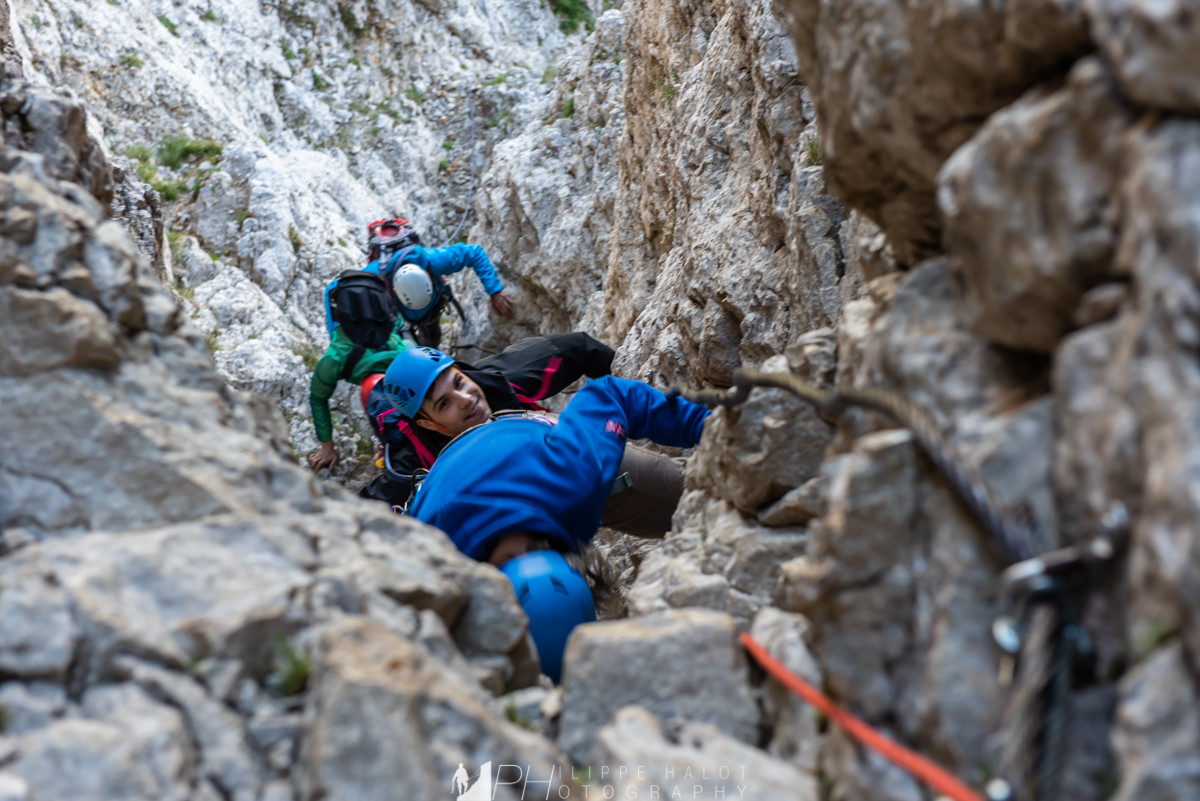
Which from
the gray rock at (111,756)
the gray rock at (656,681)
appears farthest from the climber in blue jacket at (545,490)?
the gray rock at (111,756)

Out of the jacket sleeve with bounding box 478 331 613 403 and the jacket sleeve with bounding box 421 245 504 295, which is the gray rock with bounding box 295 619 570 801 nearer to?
the jacket sleeve with bounding box 478 331 613 403

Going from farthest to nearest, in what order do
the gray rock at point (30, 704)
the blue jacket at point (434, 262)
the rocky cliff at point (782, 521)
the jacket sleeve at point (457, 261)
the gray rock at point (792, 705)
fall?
1. the jacket sleeve at point (457, 261)
2. the blue jacket at point (434, 262)
3. the gray rock at point (792, 705)
4. the gray rock at point (30, 704)
5. the rocky cliff at point (782, 521)

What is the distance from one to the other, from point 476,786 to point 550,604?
1.79 meters

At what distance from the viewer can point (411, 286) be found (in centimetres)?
926

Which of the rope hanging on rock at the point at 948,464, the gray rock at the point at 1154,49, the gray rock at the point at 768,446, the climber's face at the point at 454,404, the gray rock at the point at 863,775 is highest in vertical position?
the gray rock at the point at 1154,49

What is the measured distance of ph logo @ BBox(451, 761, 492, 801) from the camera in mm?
2049

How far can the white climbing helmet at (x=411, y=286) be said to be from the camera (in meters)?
9.24

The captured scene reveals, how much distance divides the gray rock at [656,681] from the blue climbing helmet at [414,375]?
3295mm

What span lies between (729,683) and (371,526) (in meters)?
1.33

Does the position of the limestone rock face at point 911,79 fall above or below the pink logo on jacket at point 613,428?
above

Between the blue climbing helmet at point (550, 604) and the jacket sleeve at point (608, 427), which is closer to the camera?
the blue climbing helmet at point (550, 604)

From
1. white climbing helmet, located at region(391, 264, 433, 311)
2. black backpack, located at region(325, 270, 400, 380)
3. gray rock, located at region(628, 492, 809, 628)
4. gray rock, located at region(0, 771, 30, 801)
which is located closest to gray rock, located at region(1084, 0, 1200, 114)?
gray rock, located at region(628, 492, 809, 628)

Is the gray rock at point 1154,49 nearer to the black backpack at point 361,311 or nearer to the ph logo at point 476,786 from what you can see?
the ph logo at point 476,786

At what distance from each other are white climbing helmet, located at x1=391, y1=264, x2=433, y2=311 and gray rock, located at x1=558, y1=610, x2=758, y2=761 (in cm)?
721
